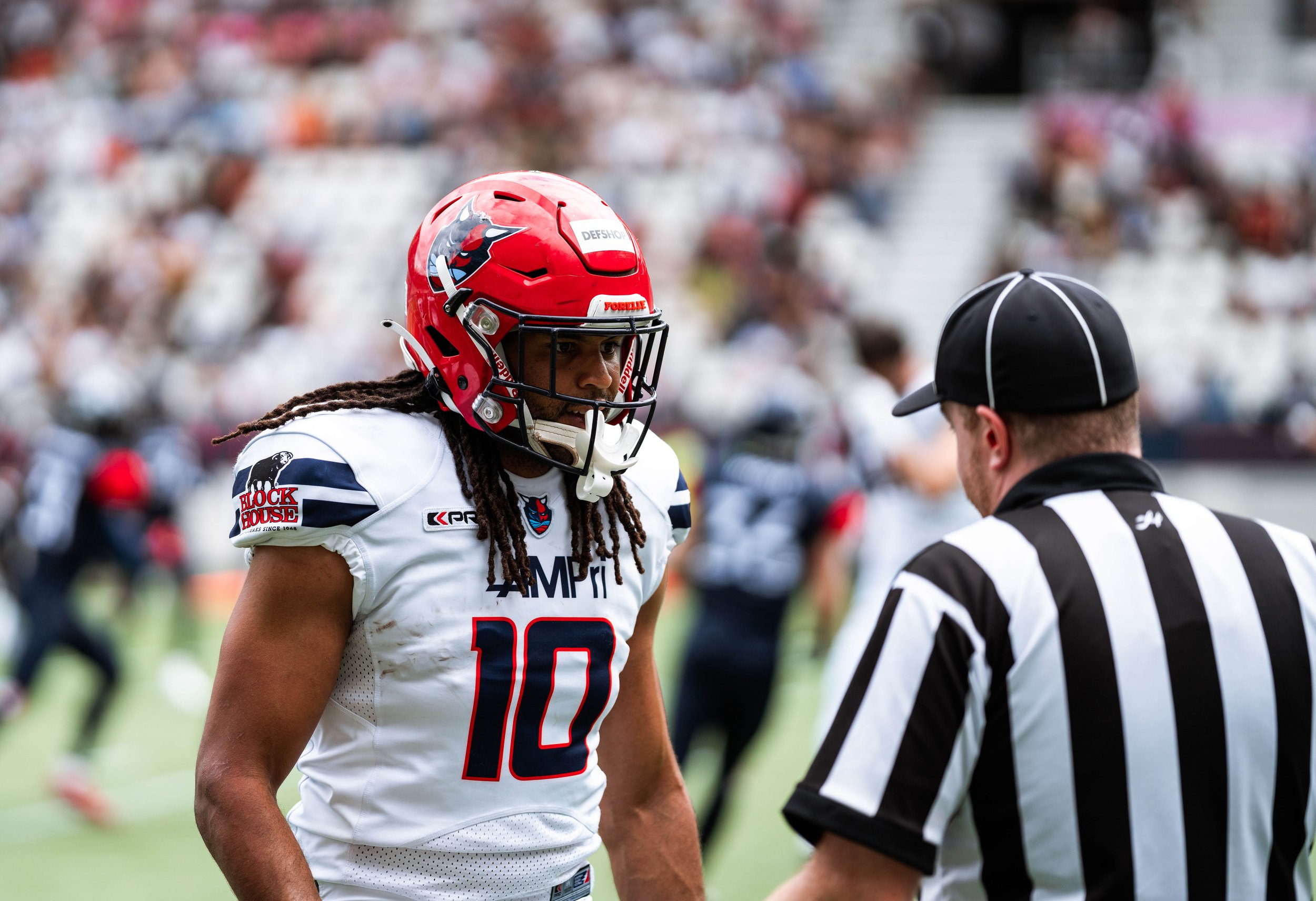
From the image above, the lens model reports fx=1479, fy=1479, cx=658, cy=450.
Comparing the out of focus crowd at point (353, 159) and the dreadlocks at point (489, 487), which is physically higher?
the out of focus crowd at point (353, 159)

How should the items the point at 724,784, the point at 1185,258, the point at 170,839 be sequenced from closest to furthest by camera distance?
1. the point at 724,784
2. the point at 170,839
3. the point at 1185,258

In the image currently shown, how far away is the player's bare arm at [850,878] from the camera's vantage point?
5.83 ft

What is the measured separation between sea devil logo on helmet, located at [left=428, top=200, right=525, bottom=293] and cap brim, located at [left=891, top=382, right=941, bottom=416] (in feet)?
2.08

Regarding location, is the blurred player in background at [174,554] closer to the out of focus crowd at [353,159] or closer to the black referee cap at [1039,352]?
the out of focus crowd at [353,159]

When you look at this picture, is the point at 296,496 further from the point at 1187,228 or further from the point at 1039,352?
the point at 1187,228

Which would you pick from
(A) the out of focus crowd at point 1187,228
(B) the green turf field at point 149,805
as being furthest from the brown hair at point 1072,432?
Answer: (A) the out of focus crowd at point 1187,228

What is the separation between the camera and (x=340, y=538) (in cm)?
190

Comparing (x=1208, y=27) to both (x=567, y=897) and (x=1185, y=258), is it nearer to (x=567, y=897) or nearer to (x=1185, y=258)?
(x=1185, y=258)

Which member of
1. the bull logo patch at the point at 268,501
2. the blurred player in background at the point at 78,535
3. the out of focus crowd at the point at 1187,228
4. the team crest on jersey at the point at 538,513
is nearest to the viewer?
the bull logo patch at the point at 268,501

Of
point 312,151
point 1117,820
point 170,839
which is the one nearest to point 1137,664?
point 1117,820

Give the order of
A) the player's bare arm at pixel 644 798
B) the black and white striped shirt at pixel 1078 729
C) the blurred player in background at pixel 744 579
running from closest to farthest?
the black and white striped shirt at pixel 1078 729 < the player's bare arm at pixel 644 798 < the blurred player in background at pixel 744 579

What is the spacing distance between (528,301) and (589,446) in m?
0.22

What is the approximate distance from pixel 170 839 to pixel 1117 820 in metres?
5.18

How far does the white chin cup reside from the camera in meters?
2.06
